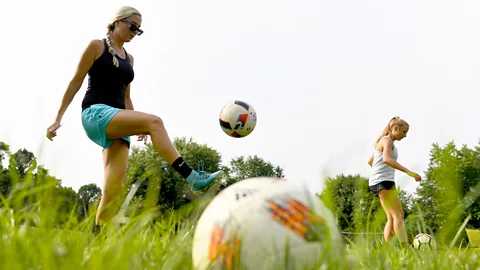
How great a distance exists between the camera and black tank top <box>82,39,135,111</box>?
5152mm

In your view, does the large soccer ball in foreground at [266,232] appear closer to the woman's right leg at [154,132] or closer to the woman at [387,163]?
the woman's right leg at [154,132]

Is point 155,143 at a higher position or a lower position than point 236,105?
lower

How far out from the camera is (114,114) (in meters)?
4.89

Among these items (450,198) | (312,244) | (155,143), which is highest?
(155,143)

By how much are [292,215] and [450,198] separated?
Result: 0.66m

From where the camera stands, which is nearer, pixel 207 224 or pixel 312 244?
pixel 312 244

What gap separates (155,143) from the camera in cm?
490

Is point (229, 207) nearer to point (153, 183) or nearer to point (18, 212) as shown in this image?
point (153, 183)

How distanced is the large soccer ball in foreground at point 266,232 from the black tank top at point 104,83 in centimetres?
295

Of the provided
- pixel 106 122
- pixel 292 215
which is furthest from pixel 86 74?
pixel 292 215

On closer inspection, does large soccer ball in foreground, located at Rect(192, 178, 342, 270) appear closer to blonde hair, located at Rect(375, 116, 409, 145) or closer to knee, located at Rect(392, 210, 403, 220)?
knee, located at Rect(392, 210, 403, 220)

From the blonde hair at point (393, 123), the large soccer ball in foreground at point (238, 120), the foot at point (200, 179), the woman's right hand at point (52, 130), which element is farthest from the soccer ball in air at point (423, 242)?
the woman's right hand at point (52, 130)

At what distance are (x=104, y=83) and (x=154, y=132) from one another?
0.77 meters

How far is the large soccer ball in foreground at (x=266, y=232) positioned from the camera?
2266 mm
